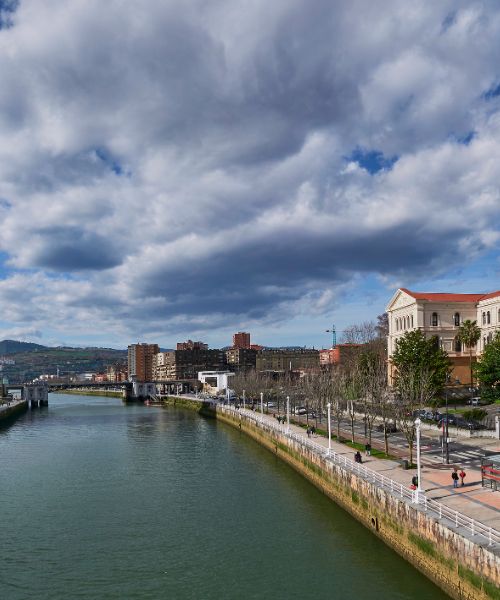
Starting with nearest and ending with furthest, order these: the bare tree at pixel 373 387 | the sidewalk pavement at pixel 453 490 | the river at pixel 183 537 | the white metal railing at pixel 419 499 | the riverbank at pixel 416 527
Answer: the riverbank at pixel 416 527, the white metal railing at pixel 419 499, the river at pixel 183 537, the sidewalk pavement at pixel 453 490, the bare tree at pixel 373 387

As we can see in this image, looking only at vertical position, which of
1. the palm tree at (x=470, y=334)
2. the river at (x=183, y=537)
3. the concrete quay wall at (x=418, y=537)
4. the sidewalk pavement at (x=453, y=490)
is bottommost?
the river at (x=183, y=537)

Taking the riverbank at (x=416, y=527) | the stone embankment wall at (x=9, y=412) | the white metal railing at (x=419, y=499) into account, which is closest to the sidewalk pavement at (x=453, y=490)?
the white metal railing at (x=419, y=499)

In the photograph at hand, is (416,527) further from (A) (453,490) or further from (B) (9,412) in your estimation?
(B) (9,412)

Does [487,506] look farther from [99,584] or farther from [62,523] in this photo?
[62,523]

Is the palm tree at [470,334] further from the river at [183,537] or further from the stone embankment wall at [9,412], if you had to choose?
the stone embankment wall at [9,412]

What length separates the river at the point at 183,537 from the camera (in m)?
26.2

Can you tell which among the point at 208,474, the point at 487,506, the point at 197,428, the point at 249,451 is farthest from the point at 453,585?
the point at 197,428

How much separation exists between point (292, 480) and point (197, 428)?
170 ft

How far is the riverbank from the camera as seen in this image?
70.9 feet

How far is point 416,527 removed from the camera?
89.2 feet

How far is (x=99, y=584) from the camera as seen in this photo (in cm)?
2662

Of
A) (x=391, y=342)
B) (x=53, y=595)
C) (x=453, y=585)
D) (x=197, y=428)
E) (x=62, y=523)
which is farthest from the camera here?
(x=391, y=342)

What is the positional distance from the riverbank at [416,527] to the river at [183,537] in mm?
840

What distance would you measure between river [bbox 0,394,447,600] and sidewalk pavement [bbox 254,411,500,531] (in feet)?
12.7
